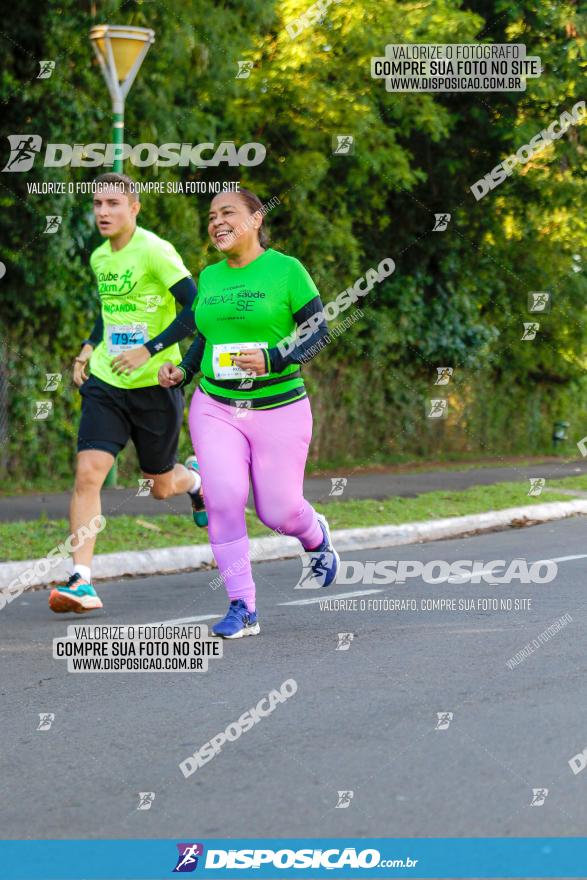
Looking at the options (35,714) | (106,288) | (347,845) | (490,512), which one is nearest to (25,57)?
(490,512)

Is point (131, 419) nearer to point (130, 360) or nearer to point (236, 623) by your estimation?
point (130, 360)

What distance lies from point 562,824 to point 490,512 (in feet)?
33.3

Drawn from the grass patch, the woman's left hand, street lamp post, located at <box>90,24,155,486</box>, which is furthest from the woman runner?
street lamp post, located at <box>90,24,155,486</box>

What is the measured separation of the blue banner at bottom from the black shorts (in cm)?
429

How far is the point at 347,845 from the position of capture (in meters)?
4.15

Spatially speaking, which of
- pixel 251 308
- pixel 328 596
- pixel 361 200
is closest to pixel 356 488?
pixel 361 200

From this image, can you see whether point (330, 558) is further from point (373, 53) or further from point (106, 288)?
point (373, 53)

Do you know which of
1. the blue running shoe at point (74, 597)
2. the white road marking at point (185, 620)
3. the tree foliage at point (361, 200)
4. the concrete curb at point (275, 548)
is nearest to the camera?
the white road marking at point (185, 620)

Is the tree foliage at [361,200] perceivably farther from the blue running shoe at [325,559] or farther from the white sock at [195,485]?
the blue running shoe at [325,559]

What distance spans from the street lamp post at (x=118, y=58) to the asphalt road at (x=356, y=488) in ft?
9.86

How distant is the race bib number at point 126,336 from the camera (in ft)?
27.3

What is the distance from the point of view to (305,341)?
7.09 metres

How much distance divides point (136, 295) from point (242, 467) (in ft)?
4.90

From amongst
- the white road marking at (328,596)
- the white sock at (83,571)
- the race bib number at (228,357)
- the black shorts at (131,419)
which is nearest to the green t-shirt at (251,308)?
the race bib number at (228,357)
